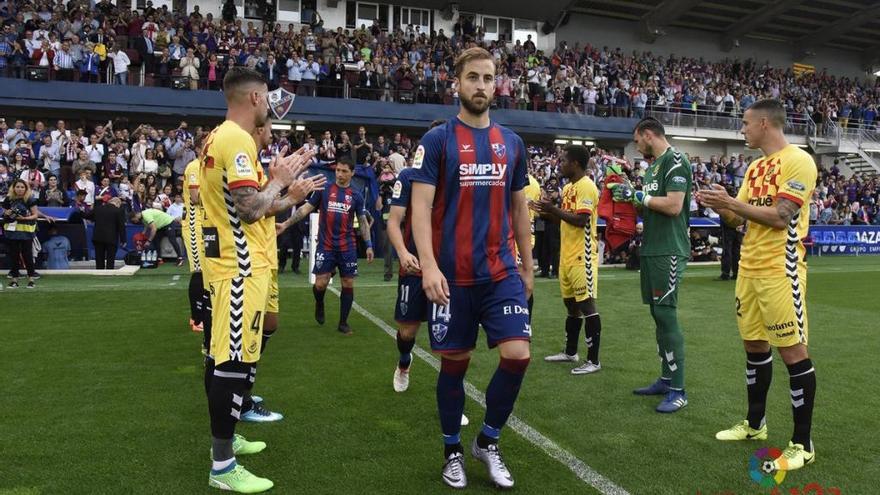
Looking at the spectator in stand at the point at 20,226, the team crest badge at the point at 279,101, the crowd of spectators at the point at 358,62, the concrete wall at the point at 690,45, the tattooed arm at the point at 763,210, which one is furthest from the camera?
the concrete wall at the point at 690,45

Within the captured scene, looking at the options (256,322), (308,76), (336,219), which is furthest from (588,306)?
(308,76)

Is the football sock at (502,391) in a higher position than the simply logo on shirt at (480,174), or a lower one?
lower

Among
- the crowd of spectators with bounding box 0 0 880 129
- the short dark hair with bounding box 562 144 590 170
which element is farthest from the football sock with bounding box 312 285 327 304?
the crowd of spectators with bounding box 0 0 880 129

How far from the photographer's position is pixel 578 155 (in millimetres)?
6629

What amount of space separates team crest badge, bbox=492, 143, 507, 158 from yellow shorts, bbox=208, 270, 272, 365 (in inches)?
62.0

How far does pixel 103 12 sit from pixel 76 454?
958 inches

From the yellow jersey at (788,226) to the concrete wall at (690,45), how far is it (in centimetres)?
3622

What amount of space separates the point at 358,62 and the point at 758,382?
80.1 feet

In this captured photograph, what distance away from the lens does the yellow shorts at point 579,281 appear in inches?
262

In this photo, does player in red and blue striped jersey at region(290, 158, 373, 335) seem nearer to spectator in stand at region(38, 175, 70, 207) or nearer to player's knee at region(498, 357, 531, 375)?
player's knee at region(498, 357, 531, 375)

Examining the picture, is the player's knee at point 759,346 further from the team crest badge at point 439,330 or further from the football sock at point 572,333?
the football sock at point 572,333

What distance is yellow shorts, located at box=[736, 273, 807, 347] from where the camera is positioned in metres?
4.27

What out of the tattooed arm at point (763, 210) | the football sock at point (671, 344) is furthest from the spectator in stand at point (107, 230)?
the tattooed arm at point (763, 210)

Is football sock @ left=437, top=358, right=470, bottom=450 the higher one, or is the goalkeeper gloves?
the goalkeeper gloves
